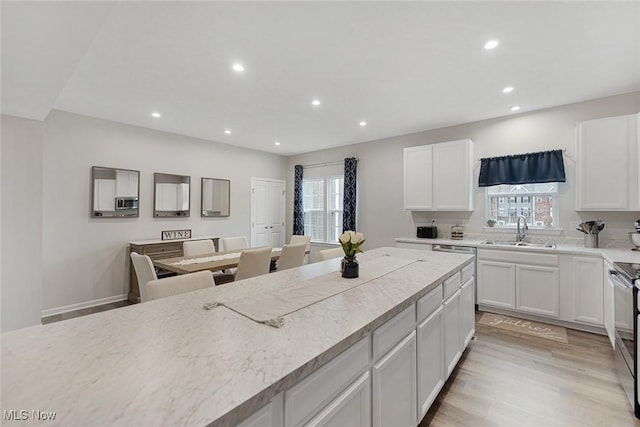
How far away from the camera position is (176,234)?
496 centimetres

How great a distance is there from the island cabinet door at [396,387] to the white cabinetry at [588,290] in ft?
9.37

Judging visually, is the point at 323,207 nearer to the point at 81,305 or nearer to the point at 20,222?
the point at 81,305

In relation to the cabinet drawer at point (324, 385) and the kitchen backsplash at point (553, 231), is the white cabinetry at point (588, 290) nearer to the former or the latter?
the kitchen backsplash at point (553, 231)

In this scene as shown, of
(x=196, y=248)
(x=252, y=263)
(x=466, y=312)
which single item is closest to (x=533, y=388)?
(x=466, y=312)

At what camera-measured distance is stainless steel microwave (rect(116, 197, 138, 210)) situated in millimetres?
4383

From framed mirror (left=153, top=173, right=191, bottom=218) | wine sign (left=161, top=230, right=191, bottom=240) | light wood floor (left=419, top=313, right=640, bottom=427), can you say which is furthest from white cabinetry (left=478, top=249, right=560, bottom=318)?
framed mirror (left=153, top=173, right=191, bottom=218)

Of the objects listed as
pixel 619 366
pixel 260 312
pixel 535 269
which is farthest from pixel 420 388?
pixel 535 269

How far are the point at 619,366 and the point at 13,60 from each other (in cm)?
513

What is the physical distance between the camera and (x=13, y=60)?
1.96 metres

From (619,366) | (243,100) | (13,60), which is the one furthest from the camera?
(243,100)

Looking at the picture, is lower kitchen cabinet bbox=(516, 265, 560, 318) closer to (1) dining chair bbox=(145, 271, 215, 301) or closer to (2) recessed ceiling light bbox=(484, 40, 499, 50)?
(2) recessed ceiling light bbox=(484, 40, 499, 50)

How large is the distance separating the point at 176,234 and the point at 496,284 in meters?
5.05

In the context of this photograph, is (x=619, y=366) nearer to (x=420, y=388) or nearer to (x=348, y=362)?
(x=420, y=388)

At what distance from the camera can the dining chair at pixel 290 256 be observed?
11.4 ft
